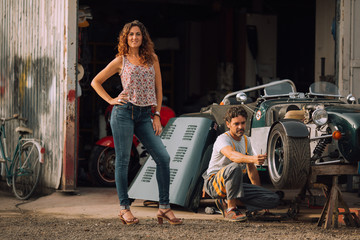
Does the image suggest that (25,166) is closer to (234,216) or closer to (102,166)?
(102,166)

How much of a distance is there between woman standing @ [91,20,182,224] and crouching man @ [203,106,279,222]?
2.31 feet

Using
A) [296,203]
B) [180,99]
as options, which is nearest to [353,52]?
[296,203]

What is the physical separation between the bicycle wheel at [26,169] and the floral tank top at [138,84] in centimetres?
371

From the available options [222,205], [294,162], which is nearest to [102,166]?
[222,205]

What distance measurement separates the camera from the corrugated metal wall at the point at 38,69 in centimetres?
980

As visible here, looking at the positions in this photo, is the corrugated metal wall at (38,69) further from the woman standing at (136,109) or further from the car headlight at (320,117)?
the car headlight at (320,117)

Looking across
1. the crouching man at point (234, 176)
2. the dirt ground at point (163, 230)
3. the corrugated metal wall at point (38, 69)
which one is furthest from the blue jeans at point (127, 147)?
the corrugated metal wall at point (38, 69)

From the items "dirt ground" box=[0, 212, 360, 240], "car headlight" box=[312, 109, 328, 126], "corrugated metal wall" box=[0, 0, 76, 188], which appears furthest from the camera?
"corrugated metal wall" box=[0, 0, 76, 188]

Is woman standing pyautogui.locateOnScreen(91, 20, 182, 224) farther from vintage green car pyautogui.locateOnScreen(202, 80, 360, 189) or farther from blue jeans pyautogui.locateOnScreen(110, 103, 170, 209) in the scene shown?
vintage green car pyautogui.locateOnScreen(202, 80, 360, 189)

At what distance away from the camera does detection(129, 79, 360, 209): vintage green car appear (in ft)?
21.7

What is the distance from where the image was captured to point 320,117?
696cm

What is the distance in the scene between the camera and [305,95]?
28.2ft

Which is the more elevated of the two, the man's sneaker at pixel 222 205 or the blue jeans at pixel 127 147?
the blue jeans at pixel 127 147

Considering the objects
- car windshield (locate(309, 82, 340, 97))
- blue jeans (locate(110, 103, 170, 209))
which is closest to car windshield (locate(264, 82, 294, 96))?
car windshield (locate(309, 82, 340, 97))
